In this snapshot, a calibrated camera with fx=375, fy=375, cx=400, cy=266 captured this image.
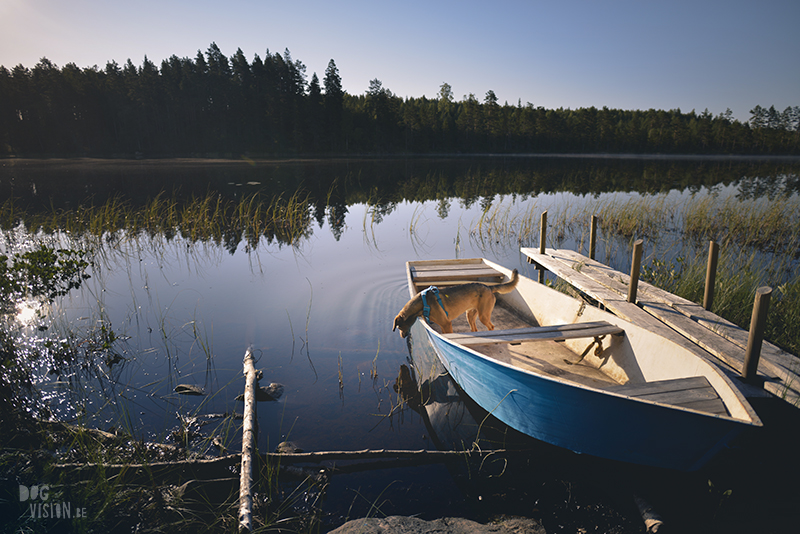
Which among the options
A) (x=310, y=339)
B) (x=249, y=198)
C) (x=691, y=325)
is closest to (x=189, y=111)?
(x=249, y=198)

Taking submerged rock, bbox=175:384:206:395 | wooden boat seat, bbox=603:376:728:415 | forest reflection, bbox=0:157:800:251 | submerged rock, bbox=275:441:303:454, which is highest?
forest reflection, bbox=0:157:800:251

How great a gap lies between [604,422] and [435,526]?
5.19 feet

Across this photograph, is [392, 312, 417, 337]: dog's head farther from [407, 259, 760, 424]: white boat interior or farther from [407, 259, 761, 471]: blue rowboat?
[407, 259, 760, 424]: white boat interior

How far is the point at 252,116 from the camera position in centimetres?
6000

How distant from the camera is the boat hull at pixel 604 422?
267cm

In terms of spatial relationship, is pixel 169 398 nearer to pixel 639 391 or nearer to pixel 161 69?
pixel 639 391

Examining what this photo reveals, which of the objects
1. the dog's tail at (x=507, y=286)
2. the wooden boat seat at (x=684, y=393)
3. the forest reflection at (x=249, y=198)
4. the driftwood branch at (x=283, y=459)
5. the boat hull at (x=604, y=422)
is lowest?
the driftwood branch at (x=283, y=459)

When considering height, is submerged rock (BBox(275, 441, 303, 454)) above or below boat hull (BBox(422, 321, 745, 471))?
below

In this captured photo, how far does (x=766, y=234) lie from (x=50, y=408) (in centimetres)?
1646

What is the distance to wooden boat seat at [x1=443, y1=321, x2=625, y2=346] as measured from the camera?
14.2 feet

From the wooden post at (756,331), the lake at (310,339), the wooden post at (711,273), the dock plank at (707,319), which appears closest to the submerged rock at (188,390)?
the lake at (310,339)

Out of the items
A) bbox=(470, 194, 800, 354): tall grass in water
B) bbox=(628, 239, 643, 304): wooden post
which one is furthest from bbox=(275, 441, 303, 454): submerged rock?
bbox=(470, 194, 800, 354): tall grass in water

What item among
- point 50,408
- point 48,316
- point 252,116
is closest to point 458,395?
point 50,408

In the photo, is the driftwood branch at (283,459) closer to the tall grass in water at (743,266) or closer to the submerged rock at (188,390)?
the submerged rock at (188,390)
